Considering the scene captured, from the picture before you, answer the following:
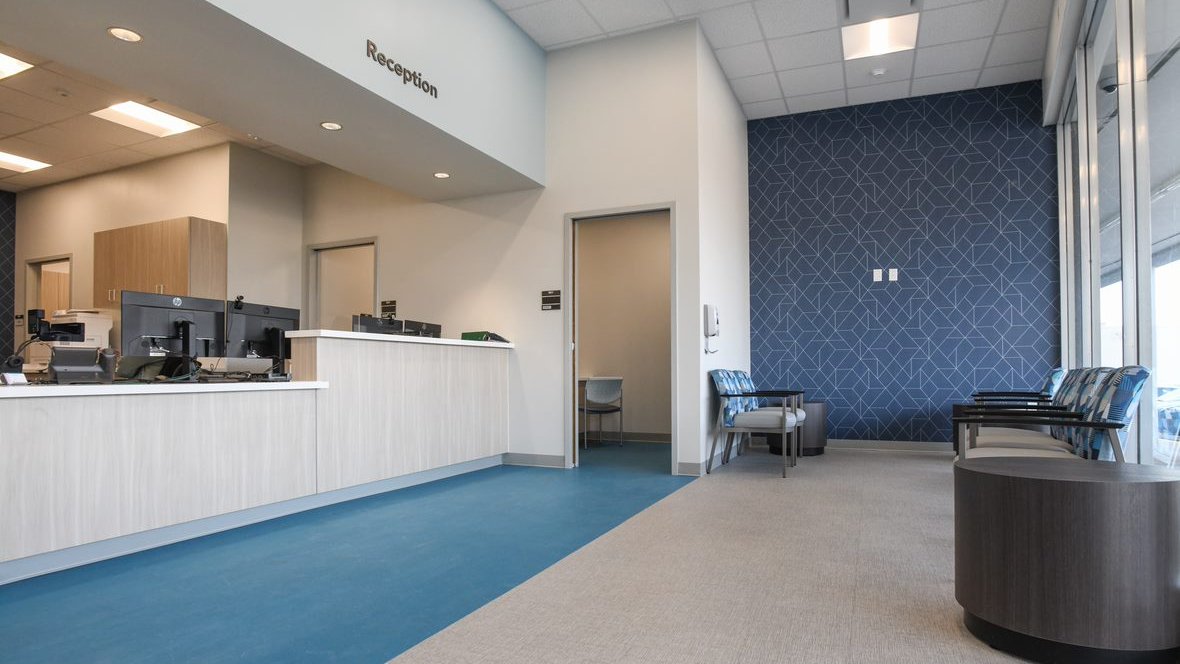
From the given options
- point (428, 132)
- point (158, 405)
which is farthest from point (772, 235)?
point (158, 405)

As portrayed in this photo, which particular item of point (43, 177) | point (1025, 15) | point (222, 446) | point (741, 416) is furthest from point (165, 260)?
point (1025, 15)

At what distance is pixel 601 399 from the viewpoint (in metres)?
7.40

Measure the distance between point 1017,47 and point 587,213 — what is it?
3.90m

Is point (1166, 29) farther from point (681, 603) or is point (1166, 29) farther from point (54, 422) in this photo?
point (54, 422)

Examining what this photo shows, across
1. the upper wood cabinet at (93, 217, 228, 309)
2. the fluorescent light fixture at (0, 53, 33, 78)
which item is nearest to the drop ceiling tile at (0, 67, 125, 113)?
the fluorescent light fixture at (0, 53, 33, 78)

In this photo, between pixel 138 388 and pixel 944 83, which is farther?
pixel 944 83

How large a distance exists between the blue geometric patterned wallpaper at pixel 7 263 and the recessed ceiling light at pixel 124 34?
697 centimetres

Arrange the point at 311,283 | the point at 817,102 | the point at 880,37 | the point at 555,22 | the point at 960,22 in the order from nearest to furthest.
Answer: the point at 960,22
the point at 555,22
the point at 880,37
the point at 817,102
the point at 311,283

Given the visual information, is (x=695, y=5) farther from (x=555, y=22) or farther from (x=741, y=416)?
(x=741, y=416)

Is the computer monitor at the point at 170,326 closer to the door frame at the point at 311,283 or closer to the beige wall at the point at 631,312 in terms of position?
the door frame at the point at 311,283

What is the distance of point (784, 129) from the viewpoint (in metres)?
7.22

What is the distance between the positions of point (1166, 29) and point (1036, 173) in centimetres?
378

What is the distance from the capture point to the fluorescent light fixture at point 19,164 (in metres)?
7.14

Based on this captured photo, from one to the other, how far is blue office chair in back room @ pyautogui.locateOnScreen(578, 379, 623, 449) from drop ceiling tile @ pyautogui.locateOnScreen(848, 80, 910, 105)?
378 centimetres
